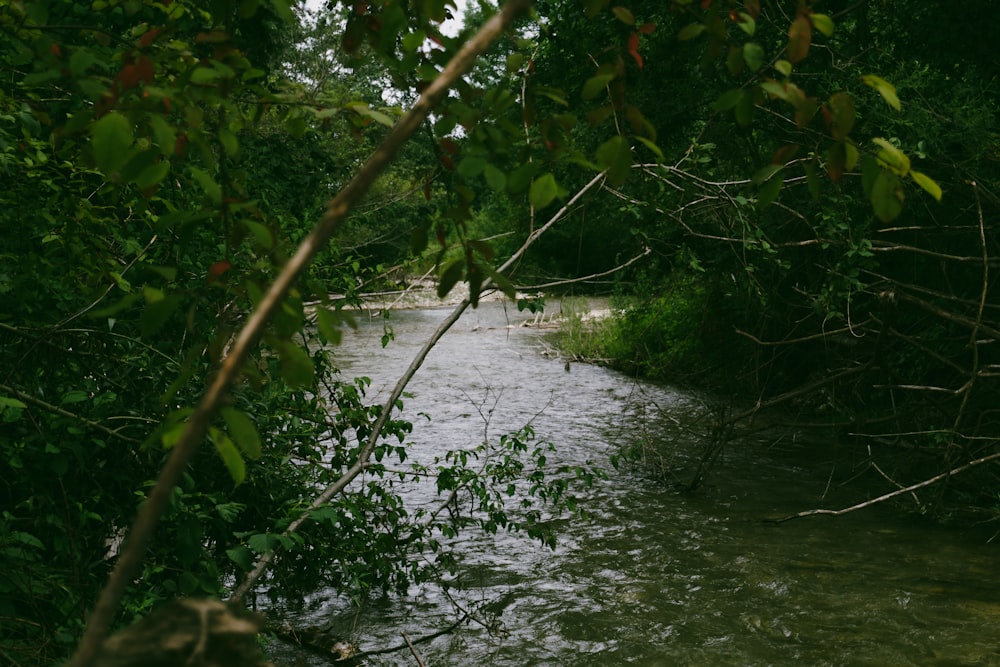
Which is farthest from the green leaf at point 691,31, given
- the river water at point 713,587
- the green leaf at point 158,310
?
the river water at point 713,587

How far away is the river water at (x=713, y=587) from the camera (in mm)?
5496

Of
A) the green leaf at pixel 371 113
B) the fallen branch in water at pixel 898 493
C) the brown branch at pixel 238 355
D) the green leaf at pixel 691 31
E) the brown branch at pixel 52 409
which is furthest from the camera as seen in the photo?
the fallen branch in water at pixel 898 493

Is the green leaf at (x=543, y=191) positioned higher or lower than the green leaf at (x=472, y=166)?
lower

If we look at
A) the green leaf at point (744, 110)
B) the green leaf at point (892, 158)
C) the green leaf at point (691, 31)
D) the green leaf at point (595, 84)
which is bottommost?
the green leaf at point (892, 158)

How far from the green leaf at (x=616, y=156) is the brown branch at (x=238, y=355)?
0.55 metres

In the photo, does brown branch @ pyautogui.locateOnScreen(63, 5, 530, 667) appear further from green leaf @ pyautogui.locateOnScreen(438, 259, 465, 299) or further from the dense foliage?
the dense foliage

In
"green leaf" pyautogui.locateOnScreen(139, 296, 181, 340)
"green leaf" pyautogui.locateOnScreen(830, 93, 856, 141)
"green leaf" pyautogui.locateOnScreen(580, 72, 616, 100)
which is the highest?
"green leaf" pyautogui.locateOnScreen(580, 72, 616, 100)

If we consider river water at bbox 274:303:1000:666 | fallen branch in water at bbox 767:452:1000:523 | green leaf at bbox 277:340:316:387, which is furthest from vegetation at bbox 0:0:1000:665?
river water at bbox 274:303:1000:666

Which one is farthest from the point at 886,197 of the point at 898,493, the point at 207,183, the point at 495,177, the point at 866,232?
the point at 866,232

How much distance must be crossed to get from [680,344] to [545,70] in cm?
569

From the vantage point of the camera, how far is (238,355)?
33.0 inches

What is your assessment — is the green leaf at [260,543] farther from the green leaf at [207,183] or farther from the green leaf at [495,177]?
the green leaf at [495,177]

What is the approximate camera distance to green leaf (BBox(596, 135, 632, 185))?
1.51 m

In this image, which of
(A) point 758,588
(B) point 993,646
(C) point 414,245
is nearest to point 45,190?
(C) point 414,245
